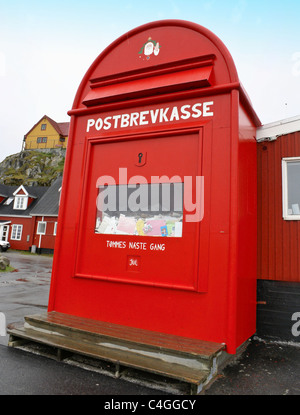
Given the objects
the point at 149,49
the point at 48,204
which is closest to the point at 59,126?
the point at 48,204

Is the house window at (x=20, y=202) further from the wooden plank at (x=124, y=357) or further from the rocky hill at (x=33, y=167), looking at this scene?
the wooden plank at (x=124, y=357)

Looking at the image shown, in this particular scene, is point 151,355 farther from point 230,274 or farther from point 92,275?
point 92,275

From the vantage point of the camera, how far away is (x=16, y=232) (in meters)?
30.5

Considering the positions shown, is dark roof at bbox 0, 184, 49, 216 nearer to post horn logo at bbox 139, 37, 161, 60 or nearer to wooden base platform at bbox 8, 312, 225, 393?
post horn logo at bbox 139, 37, 161, 60

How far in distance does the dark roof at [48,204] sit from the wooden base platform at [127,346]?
79.5 ft

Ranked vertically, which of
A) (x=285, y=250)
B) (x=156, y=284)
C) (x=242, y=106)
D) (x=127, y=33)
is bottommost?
(x=156, y=284)

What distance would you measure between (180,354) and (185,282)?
110cm

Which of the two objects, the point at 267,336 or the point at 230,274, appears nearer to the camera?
the point at 230,274

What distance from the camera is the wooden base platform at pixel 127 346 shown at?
11.3ft

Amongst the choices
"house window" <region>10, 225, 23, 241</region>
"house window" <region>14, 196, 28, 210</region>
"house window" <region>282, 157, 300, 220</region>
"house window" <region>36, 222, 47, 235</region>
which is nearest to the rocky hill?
"house window" <region>14, 196, 28, 210</region>

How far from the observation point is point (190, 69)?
16.8 feet

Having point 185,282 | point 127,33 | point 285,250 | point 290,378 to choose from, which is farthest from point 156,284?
point 127,33

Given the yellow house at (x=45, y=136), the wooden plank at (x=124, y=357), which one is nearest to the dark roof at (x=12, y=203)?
the yellow house at (x=45, y=136)
